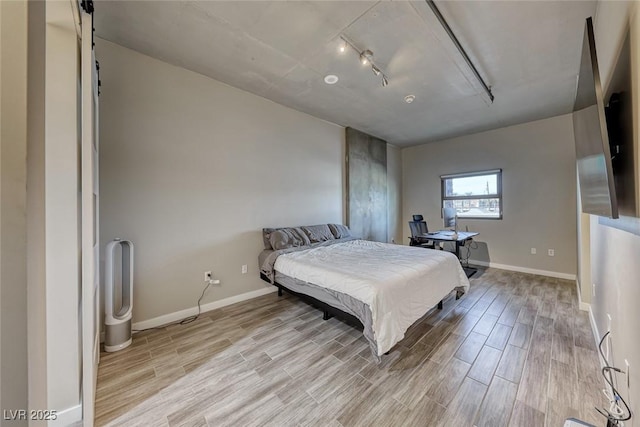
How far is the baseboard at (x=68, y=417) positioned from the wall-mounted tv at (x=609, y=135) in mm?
2877

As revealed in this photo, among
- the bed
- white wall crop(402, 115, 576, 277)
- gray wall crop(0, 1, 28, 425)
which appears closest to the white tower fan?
the bed

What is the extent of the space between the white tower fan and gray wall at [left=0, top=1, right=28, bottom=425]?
1.85 m

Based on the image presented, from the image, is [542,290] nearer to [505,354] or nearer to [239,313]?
[505,354]

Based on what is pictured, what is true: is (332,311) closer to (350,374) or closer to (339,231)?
(350,374)

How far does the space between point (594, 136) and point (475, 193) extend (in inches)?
169

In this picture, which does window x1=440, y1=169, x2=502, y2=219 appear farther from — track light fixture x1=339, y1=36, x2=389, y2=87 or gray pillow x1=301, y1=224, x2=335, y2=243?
track light fixture x1=339, y1=36, x2=389, y2=87

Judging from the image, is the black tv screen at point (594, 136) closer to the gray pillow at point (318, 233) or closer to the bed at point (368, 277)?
the bed at point (368, 277)

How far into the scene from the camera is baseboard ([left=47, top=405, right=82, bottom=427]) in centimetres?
127

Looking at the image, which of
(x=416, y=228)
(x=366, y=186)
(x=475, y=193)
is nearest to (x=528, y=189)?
(x=475, y=193)

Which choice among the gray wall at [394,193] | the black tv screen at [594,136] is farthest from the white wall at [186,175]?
the black tv screen at [594,136]

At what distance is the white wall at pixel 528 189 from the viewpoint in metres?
3.86

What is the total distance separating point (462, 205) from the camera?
16.7ft

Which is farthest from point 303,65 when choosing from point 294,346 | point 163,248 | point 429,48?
point 294,346

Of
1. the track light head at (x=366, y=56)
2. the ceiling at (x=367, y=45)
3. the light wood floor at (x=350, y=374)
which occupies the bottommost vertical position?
the light wood floor at (x=350, y=374)
